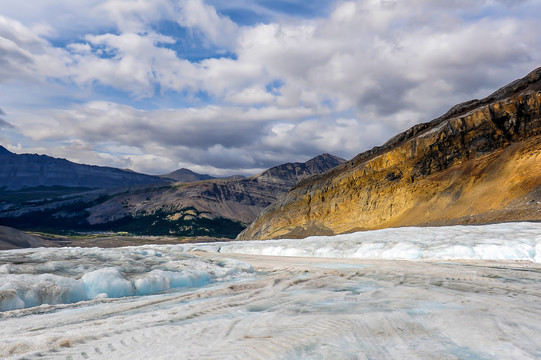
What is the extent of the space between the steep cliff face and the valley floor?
102 feet

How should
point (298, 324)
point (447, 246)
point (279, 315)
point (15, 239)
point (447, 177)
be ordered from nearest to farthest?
point (298, 324), point (279, 315), point (447, 246), point (447, 177), point (15, 239)

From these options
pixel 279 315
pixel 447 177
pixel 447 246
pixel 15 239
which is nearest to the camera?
pixel 279 315

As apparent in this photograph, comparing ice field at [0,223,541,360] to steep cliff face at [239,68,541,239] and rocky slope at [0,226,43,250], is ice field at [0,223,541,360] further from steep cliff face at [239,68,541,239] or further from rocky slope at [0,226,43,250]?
rocky slope at [0,226,43,250]

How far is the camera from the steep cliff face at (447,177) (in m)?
39.7

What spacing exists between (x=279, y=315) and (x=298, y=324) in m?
0.85

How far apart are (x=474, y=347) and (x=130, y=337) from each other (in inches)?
202

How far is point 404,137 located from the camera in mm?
61250

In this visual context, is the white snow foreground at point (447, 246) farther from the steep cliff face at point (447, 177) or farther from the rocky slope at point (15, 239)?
the rocky slope at point (15, 239)

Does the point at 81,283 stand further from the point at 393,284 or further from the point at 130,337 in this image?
the point at 393,284

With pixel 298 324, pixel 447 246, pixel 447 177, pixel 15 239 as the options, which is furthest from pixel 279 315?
pixel 15 239

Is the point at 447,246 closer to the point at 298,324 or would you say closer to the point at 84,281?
the point at 298,324

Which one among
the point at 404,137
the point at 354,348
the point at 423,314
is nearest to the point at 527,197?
the point at 404,137

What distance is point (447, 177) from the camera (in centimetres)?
4928

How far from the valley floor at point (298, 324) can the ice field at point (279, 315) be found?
3 cm
